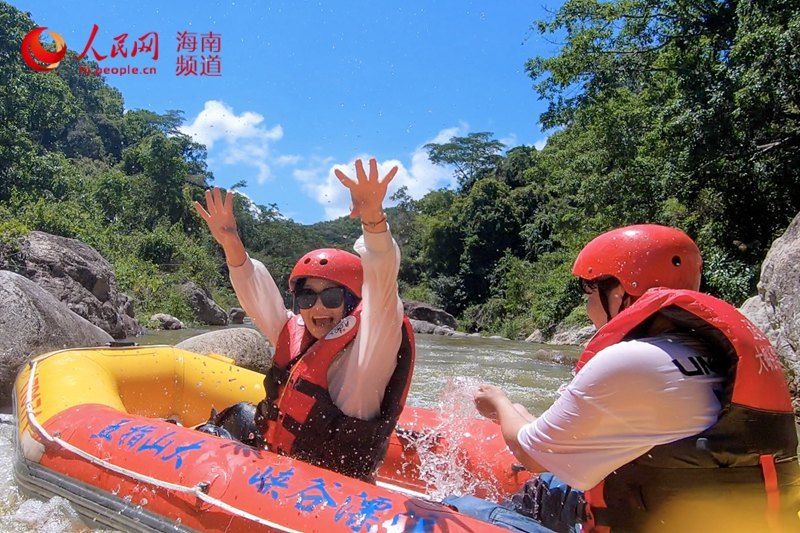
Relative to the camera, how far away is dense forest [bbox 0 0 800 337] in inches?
428

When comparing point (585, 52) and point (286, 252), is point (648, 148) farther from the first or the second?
point (286, 252)

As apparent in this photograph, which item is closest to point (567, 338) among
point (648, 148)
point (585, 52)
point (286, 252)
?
point (648, 148)

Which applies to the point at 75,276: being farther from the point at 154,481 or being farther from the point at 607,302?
the point at 607,302

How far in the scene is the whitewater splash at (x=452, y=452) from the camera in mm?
3312

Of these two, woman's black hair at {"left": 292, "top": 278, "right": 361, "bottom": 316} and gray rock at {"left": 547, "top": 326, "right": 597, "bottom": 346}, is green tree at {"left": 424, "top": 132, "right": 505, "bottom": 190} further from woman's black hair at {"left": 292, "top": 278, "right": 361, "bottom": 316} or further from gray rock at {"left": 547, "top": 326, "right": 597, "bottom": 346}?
woman's black hair at {"left": 292, "top": 278, "right": 361, "bottom": 316}

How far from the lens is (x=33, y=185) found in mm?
19844

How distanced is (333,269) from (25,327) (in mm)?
3980

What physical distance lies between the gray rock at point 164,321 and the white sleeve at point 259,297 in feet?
47.0

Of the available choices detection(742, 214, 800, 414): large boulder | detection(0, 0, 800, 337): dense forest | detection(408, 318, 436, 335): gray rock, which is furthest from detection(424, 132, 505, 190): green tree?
detection(742, 214, 800, 414): large boulder

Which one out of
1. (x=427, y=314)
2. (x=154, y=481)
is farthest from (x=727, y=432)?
(x=427, y=314)

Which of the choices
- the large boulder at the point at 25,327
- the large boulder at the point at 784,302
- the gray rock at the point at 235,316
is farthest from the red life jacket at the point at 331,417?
the gray rock at the point at 235,316

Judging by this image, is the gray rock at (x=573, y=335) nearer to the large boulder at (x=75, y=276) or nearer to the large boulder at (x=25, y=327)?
the large boulder at (x=75, y=276)

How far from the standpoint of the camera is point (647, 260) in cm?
194

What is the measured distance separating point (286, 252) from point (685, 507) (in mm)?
43045
